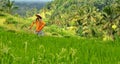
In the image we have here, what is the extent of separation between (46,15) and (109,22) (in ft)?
358

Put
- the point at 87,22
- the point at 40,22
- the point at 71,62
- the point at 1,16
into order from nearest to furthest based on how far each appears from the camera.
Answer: the point at 71,62 < the point at 40,22 < the point at 1,16 < the point at 87,22

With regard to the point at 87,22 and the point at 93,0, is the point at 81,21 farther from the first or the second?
the point at 93,0

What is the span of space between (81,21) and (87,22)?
19.4ft

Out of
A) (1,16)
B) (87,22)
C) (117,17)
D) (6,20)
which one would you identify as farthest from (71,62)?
(87,22)

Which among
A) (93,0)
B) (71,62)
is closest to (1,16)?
(71,62)

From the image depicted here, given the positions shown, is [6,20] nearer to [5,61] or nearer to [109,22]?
[109,22]

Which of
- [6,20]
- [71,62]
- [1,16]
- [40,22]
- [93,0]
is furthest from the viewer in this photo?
[93,0]

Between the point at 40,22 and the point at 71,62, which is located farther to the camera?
the point at 40,22

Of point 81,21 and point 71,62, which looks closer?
point 71,62

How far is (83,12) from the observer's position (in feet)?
338

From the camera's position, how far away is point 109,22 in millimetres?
74688

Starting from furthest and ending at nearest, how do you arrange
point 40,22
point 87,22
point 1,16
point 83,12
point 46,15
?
point 46,15 < point 83,12 < point 87,22 < point 1,16 < point 40,22

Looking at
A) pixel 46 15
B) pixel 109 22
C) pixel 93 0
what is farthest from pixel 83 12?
pixel 93 0

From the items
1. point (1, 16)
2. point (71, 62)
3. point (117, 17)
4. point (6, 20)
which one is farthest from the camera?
point (117, 17)
